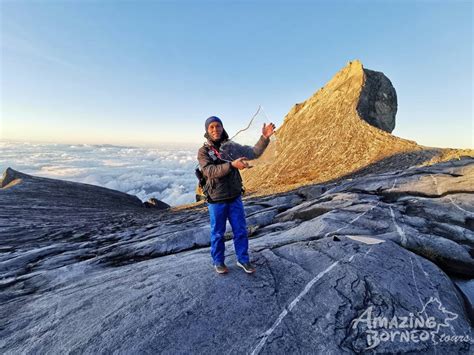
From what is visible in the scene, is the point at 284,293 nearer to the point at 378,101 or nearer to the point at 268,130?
the point at 268,130

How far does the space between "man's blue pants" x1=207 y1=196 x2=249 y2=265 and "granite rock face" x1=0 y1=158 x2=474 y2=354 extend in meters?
0.47

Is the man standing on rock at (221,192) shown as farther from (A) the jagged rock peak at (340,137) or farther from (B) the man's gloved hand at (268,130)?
(A) the jagged rock peak at (340,137)

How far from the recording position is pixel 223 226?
6.61m

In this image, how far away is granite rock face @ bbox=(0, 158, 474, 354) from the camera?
4719mm

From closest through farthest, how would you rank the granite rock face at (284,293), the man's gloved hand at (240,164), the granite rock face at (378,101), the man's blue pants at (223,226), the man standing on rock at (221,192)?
the granite rock face at (284,293), the man's gloved hand at (240,164), the man standing on rock at (221,192), the man's blue pants at (223,226), the granite rock face at (378,101)

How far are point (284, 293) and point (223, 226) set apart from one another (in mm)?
2038

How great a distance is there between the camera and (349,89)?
43.2m

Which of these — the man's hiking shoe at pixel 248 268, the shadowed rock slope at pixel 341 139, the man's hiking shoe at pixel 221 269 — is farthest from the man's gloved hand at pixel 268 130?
the shadowed rock slope at pixel 341 139

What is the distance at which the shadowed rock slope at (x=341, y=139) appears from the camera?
87.4 feet

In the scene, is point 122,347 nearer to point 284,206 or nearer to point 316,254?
point 316,254

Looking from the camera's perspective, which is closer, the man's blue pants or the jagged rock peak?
the man's blue pants

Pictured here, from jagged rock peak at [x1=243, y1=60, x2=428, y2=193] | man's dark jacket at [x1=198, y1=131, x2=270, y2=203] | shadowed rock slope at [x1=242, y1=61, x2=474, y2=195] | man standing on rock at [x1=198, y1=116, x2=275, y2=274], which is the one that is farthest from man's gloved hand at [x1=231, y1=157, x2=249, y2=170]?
shadowed rock slope at [x1=242, y1=61, x2=474, y2=195]

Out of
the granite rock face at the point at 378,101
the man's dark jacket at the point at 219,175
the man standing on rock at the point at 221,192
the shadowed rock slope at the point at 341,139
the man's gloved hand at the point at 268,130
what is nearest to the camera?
the man's dark jacket at the point at 219,175

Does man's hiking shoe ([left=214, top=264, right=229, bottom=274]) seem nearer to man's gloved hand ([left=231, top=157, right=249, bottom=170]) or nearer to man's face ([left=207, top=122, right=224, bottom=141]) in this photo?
man's gloved hand ([left=231, top=157, right=249, bottom=170])
